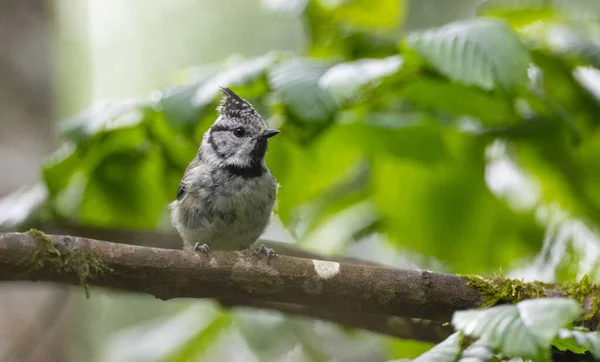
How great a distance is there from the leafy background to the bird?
0.09m

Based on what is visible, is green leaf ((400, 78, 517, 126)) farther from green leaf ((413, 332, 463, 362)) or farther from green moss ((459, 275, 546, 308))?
green leaf ((413, 332, 463, 362))

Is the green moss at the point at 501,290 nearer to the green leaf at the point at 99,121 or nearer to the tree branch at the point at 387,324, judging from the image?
the tree branch at the point at 387,324

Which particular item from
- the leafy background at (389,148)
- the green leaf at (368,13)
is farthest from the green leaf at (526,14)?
the green leaf at (368,13)

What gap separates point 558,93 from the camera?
3502 millimetres

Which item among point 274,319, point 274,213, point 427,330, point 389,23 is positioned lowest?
point 274,319

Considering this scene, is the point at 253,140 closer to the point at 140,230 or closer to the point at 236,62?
the point at 236,62

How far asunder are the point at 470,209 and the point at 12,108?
126 inches

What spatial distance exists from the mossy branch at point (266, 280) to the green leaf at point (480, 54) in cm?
82

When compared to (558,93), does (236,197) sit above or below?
below

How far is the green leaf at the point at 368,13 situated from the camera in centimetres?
366


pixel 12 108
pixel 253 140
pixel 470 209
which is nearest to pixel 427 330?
pixel 470 209

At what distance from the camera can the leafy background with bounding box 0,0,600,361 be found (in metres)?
2.96

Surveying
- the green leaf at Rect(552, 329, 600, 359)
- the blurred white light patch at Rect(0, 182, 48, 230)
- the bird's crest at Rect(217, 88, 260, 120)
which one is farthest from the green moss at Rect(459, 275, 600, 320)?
the blurred white light patch at Rect(0, 182, 48, 230)

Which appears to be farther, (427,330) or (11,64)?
(11,64)
